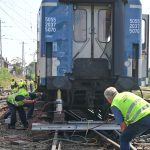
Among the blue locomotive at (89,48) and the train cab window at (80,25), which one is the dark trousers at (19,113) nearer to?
the blue locomotive at (89,48)

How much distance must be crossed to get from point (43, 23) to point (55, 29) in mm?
375

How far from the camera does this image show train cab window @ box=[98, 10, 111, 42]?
43.7 ft

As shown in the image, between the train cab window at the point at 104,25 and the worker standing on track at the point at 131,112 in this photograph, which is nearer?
the worker standing on track at the point at 131,112

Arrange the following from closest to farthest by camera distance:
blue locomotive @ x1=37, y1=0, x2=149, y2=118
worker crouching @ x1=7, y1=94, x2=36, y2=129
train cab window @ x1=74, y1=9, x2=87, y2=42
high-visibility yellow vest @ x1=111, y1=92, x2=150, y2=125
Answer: high-visibility yellow vest @ x1=111, y1=92, x2=150, y2=125 → blue locomotive @ x1=37, y1=0, x2=149, y2=118 → train cab window @ x1=74, y1=9, x2=87, y2=42 → worker crouching @ x1=7, y1=94, x2=36, y2=129

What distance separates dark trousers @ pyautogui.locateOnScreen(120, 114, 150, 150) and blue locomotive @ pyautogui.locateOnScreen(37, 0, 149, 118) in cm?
498

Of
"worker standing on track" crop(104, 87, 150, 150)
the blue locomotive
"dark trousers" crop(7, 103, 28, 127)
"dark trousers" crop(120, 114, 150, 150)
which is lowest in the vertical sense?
"dark trousers" crop(7, 103, 28, 127)

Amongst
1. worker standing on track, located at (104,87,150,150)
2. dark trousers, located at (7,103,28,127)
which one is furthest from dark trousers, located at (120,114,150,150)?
dark trousers, located at (7,103,28,127)

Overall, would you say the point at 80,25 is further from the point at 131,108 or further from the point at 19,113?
the point at 131,108

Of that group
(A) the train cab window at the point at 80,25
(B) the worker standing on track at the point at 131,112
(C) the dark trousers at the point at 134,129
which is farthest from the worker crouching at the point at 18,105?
(B) the worker standing on track at the point at 131,112

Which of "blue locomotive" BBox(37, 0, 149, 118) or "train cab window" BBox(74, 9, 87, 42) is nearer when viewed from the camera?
"blue locomotive" BBox(37, 0, 149, 118)

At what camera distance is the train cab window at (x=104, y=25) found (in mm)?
13305

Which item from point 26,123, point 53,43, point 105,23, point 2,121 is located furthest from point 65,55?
point 2,121

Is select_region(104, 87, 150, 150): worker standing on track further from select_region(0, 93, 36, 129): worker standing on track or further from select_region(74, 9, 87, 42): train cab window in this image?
select_region(0, 93, 36, 129): worker standing on track

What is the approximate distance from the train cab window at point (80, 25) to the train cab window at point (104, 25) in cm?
44
